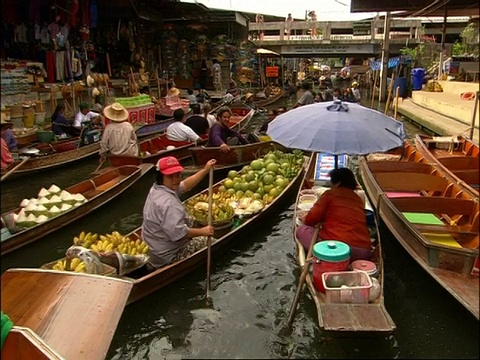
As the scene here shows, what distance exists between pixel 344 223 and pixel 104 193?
14.7 ft

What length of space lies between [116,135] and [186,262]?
4599 mm

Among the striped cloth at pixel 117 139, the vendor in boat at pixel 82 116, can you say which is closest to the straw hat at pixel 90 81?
the vendor in boat at pixel 82 116

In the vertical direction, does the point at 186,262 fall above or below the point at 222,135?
below

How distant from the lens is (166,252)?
5000 millimetres

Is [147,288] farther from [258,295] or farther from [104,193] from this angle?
[104,193]

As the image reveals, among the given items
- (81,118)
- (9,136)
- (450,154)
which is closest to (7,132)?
(9,136)

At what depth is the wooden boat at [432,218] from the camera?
410 centimetres

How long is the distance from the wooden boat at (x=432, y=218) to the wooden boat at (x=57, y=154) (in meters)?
6.31

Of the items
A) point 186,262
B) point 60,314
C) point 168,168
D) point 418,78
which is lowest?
point 186,262

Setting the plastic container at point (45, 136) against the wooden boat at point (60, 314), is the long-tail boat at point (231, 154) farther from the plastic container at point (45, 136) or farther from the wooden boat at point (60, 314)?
the wooden boat at point (60, 314)

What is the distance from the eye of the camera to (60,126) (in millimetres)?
11273

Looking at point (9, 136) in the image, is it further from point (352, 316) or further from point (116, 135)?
point (116, 135)

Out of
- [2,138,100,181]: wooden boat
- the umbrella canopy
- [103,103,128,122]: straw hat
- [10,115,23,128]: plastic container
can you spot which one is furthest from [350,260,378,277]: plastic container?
[10,115,23,128]: plastic container

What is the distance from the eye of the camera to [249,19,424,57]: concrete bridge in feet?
91.7
